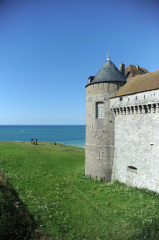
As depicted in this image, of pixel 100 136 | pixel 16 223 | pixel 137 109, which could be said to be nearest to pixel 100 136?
pixel 100 136

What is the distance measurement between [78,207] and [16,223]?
459 cm

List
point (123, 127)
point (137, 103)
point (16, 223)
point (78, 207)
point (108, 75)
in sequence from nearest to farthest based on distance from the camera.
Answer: point (16, 223), point (78, 207), point (137, 103), point (123, 127), point (108, 75)

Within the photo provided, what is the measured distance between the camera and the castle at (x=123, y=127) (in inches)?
543

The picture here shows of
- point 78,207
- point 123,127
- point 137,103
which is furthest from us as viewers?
point 123,127

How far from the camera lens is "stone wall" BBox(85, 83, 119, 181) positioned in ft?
→ 57.1

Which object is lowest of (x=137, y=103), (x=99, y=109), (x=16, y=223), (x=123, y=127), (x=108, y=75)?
(x=16, y=223)

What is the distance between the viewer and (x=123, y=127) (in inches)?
643

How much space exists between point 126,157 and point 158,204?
16.7 feet

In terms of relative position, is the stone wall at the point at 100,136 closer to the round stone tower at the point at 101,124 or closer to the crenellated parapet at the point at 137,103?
the round stone tower at the point at 101,124

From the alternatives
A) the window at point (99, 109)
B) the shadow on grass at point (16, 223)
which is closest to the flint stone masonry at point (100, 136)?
the window at point (99, 109)

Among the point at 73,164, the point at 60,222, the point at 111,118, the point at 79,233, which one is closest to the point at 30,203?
the point at 60,222

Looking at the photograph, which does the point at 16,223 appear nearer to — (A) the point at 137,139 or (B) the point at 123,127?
(A) the point at 137,139

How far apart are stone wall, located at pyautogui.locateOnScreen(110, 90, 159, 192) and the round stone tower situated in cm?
77

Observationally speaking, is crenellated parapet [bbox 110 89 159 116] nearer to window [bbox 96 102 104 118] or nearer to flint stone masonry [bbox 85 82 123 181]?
flint stone masonry [bbox 85 82 123 181]
